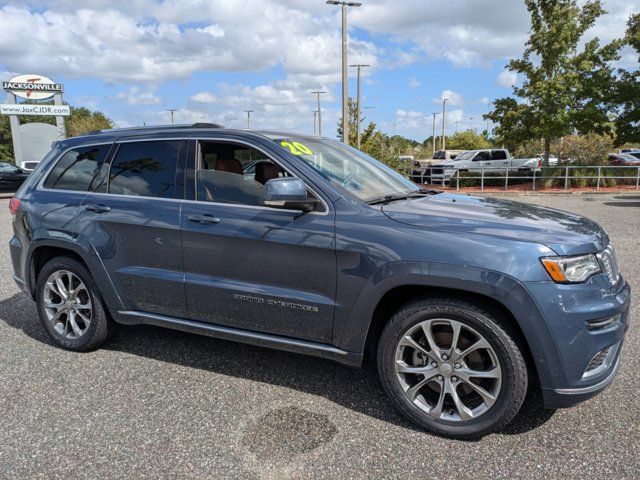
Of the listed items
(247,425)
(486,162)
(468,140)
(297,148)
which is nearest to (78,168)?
(297,148)

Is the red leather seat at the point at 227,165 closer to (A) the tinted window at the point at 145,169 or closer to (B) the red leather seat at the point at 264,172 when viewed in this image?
(B) the red leather seat at the point at 264,172

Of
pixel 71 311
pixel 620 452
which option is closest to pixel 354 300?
pixel 620 452

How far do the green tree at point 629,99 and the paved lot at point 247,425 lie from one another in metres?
19.9

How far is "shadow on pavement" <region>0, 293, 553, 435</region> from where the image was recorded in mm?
3158

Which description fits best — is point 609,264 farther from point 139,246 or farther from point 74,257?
point 74,257

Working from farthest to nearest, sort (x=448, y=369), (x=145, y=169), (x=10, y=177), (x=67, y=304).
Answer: (x=10, y=177) < (x=67, y=304) < (x=145, y=169) < (x=448, y=369)

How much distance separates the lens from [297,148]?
3.48 metres

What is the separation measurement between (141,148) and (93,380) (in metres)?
1.74

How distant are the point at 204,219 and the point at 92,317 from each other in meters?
1.43

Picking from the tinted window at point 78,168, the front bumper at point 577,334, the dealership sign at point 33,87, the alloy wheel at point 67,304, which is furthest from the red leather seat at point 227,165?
the dealership sign at point 33,87

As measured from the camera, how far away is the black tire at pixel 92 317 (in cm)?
397

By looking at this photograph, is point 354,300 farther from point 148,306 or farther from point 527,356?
point 148,306

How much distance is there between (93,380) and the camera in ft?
11.8

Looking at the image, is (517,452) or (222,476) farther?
(517,452)
